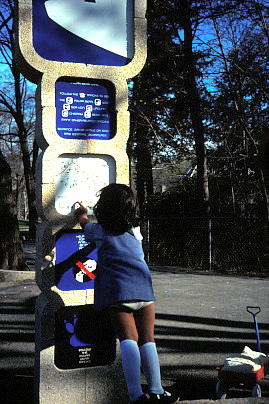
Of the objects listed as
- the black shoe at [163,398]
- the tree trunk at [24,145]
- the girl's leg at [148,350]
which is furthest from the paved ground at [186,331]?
the tree trunk at [24,145]

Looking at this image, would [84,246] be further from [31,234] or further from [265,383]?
[31,234]

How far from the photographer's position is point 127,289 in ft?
10.5

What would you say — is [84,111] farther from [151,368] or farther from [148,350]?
[151,368]

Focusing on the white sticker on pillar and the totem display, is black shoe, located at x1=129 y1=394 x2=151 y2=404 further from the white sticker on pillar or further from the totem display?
the white sticker on pillar

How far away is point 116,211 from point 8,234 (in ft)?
29.1

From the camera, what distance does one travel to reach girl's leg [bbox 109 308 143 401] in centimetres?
314

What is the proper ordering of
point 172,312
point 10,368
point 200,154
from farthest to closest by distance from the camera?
point 200,154 < point 172,312 < point 10,368

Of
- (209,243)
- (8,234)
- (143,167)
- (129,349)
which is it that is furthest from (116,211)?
(143,167)

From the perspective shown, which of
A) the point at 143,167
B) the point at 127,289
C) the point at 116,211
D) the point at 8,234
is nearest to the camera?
the point at 127,289

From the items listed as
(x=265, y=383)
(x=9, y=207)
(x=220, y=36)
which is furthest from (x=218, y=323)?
(x=220, y=36)

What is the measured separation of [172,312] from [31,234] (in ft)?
74.3

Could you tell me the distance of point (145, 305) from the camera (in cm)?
329

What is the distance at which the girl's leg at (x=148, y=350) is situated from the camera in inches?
125

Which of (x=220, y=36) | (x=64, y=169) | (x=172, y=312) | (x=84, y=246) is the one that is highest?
(x=220, y=36)
